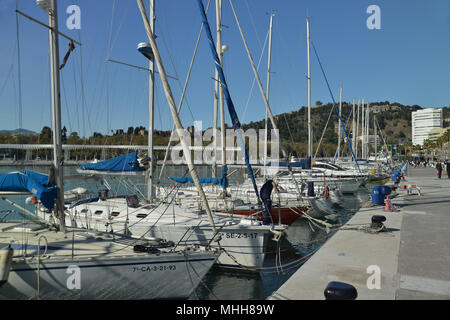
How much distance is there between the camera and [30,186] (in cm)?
877

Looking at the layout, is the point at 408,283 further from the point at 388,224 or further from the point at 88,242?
the point at 88,242

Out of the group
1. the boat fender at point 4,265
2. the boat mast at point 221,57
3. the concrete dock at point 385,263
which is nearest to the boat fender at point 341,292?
the concrete dock at point 385,263

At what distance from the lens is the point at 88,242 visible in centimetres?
866

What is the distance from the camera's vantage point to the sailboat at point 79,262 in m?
6.95

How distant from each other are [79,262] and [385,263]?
23.1ft

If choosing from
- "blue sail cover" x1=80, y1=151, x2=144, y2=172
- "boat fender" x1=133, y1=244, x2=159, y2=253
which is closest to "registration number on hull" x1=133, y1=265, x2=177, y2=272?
"boat fender" x1=133, y1=244, x2=159, y2=253

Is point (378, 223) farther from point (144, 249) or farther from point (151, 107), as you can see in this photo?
point (151, 107)

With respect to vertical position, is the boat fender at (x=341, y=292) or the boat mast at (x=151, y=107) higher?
the boat mast at (x=151, y=107)

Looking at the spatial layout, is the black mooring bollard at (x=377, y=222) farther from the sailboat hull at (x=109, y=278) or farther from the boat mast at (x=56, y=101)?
the boat mast at (x=56, y=101)

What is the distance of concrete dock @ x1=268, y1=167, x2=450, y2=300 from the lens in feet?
21.0

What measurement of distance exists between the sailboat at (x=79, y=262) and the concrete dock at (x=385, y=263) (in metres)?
2.44

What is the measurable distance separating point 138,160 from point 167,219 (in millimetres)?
3439
